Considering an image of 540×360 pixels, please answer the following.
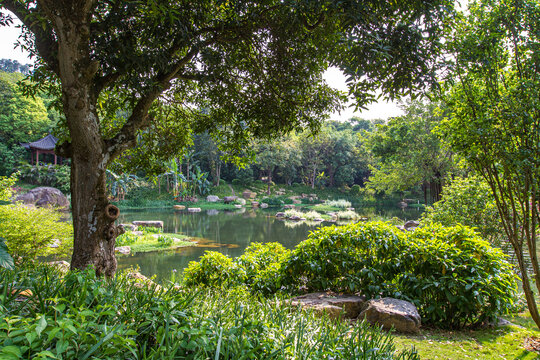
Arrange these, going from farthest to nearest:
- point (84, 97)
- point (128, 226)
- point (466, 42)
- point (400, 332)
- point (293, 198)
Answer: point (293, 198), point (128, 226), point (466, 42), point (400, 332), point (84, 97)

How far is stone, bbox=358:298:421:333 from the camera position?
3.41 metres

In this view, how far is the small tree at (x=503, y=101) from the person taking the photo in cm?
338

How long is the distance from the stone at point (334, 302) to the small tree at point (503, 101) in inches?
74.5

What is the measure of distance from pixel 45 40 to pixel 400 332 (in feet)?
16.9

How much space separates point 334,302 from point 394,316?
664mm

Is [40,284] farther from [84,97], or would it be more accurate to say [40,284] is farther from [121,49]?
[121,49]

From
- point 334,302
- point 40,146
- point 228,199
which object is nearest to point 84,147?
point 334,302

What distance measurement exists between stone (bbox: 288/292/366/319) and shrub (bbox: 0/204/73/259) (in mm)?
5955

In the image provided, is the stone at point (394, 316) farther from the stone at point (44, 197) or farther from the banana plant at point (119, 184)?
the banana plant at point (119, 184)

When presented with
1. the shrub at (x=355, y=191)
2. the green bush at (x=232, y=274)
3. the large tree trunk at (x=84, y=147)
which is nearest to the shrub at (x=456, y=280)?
the green bush at (x=232, y=274)

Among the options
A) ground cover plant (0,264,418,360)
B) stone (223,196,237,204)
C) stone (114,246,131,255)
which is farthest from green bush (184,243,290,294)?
stone (223,196,237,204)

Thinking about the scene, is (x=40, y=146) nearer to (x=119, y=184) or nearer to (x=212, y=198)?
(x=119, y=184)

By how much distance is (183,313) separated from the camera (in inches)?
66.8

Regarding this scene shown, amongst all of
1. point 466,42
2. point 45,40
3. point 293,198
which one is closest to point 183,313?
point 45,40
